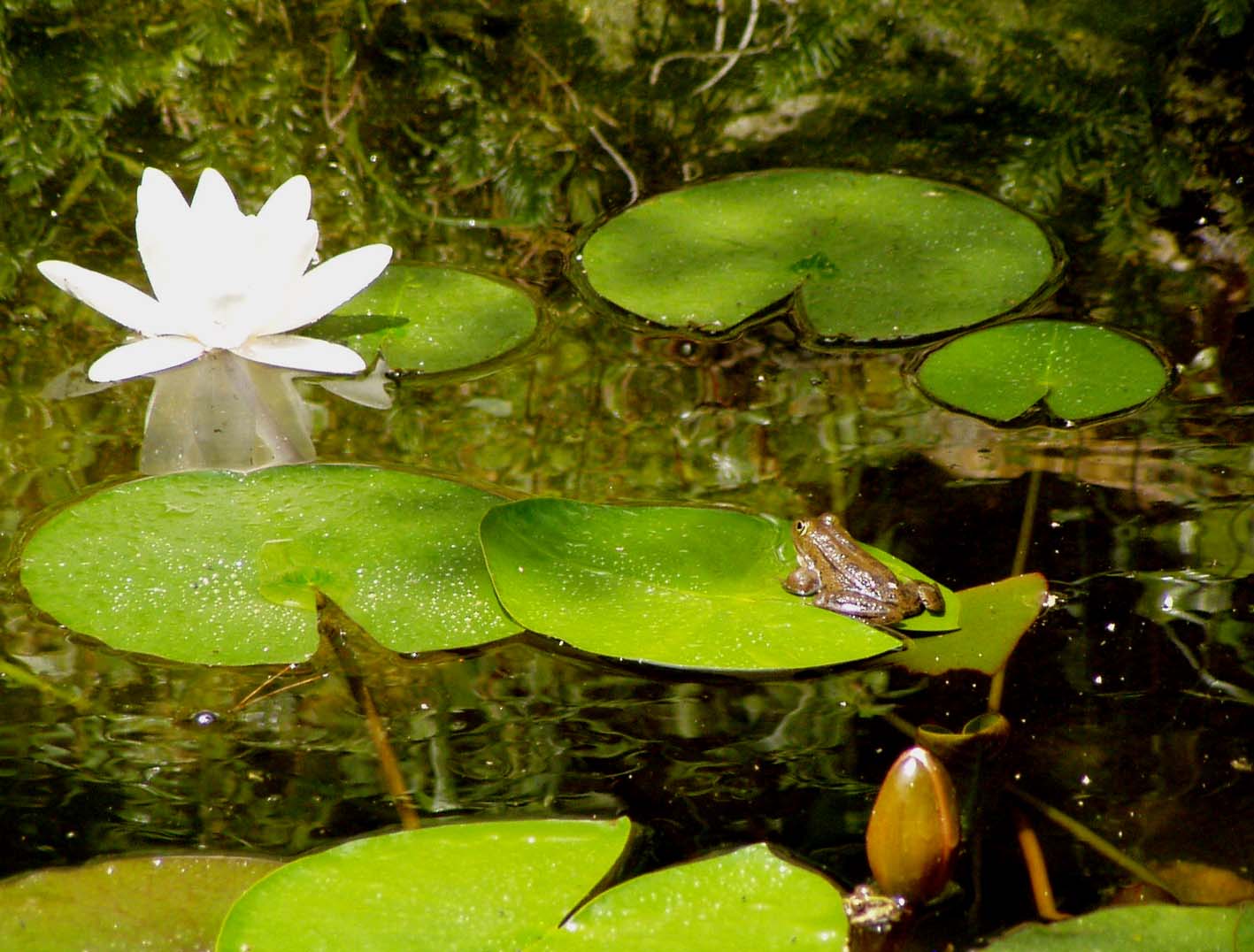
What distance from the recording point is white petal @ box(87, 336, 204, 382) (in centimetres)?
171

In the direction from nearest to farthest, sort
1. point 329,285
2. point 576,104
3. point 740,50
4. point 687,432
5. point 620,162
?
point 687,432, point 329,285, point 620,162, point 576,104, point 740,50

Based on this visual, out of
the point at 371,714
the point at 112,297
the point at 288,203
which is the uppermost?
the point at 288,203

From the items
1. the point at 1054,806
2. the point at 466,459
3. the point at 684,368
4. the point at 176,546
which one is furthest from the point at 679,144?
the point at 1054,806

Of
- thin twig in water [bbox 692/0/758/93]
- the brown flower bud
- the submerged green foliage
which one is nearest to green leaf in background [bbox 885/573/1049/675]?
the brown flower bud

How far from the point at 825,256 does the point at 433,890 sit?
1318 mm

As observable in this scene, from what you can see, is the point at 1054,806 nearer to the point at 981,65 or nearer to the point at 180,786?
the point at 180,786

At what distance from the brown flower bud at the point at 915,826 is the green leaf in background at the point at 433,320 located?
1025 millimetres

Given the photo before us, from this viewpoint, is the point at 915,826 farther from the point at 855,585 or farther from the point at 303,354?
the point at 303,354

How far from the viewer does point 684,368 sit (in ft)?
6.06

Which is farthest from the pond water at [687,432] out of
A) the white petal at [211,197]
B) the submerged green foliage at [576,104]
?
the white petal at [211,197]

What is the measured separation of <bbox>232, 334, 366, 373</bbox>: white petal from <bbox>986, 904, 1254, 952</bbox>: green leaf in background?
3.86 feet

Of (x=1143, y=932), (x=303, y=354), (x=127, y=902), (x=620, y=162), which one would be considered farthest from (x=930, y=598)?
(x=620, y=162)

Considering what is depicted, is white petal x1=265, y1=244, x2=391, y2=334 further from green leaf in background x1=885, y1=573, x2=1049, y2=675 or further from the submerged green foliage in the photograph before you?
green leaf in background x1=885, y1=573, x2=1049, y2=675

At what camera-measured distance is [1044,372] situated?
1.72m
